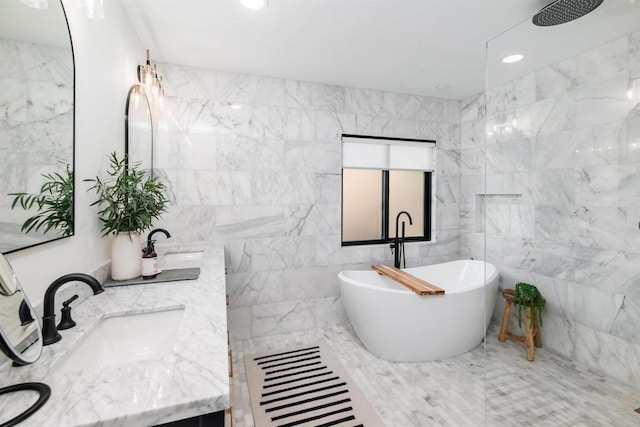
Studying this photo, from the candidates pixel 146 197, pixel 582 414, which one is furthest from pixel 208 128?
pixel 582 414

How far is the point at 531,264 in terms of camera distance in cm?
223

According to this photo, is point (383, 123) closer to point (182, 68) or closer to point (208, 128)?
point (208, 128)

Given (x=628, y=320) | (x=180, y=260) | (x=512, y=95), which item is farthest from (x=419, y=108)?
(x=180, y=260)

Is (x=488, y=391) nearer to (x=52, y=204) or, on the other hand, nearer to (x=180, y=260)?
(x=180, y=260)

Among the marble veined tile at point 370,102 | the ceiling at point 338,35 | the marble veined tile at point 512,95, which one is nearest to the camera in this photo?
the ceiling at point 338,35

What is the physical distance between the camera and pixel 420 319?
7.79 ft

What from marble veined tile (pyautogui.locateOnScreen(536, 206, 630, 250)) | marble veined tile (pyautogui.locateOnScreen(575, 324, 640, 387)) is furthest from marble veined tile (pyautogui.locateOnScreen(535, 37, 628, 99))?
marble veined tile (pyautogui.locateOnScreen(575, 324, 640, 387))

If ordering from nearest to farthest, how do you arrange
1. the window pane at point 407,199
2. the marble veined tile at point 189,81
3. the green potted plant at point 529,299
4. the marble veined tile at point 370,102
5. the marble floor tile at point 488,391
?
the marble floor tile at point 488,391 → the green potted plant at point 529,299 → the marble veined tile at point 189,81 → the marble veined tile at point 370,102 → the window pane at point 407,199

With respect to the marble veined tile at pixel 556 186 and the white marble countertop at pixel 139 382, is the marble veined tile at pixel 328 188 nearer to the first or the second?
the marble veined tile at pixel 556 186

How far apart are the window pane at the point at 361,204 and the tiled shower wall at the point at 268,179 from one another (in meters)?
0.21

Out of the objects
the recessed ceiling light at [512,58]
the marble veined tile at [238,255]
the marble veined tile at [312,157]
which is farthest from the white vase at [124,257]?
the recessed ceiling light at [512,58]

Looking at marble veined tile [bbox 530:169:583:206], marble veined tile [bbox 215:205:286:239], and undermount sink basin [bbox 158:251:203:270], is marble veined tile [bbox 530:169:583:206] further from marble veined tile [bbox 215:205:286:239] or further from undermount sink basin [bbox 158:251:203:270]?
undermount sink basin [bbox 158:251:203:270]

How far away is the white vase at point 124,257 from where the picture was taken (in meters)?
1.55

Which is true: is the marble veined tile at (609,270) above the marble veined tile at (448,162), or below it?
below
